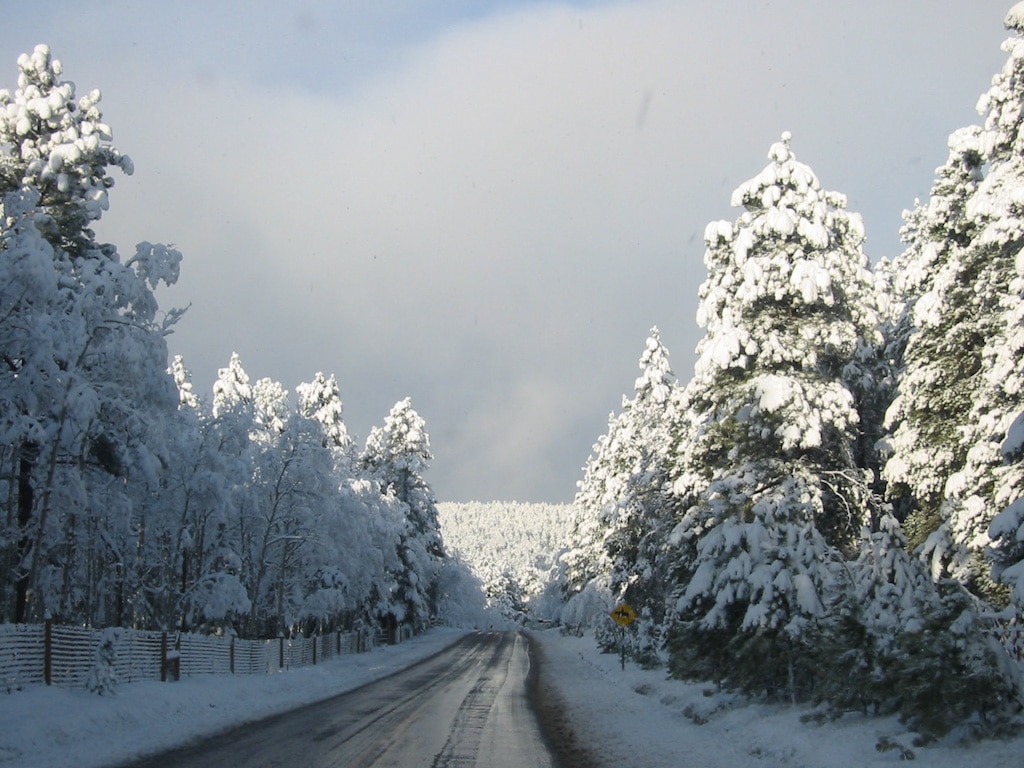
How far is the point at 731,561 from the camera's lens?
19234 mm

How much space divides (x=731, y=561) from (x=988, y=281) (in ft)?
28.2

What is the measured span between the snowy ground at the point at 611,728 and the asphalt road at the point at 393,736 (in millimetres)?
996

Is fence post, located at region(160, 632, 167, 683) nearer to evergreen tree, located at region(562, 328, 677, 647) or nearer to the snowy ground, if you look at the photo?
the snowy ground

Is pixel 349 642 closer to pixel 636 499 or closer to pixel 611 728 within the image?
pixel 636 499

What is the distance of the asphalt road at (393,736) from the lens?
1391 centimetres

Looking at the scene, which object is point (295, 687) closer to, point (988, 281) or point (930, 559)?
point (930, 559)

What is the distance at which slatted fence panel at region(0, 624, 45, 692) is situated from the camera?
57.8 feet

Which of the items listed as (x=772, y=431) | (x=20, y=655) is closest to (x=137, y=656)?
(x=20, y=655)

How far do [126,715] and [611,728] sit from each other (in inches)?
390

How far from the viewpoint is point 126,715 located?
1889 cm

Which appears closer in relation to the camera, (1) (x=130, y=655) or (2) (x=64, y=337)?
(2) (x=64, y=337)

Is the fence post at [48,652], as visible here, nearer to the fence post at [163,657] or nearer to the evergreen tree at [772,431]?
the fence post at [163,657]

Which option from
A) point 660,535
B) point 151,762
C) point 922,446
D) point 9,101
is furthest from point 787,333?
point 9,101

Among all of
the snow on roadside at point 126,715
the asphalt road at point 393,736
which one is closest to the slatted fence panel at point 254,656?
the snow on roadside at point 126,715
